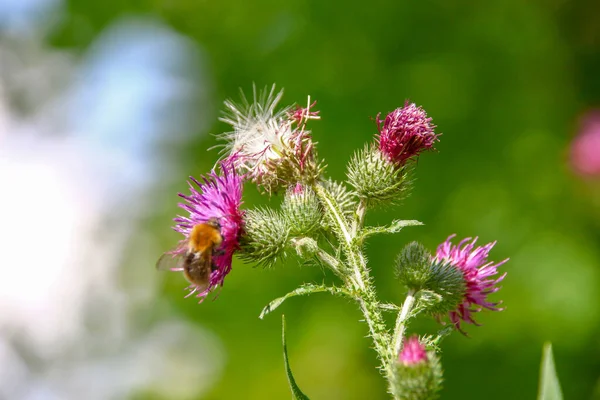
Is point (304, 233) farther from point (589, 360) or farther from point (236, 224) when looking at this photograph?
point (589, 360)

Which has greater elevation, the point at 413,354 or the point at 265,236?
the point at 265,236

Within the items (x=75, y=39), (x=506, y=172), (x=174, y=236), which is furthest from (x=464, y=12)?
(x=75, y=39)

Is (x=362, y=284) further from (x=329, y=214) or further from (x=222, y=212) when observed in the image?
(x=222, y=212)

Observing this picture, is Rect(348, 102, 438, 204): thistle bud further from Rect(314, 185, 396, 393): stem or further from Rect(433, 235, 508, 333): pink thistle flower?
Rect(433, 235, 508, 333): pink thistle flower

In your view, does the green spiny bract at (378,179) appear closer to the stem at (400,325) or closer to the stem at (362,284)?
the stem at (362,284)

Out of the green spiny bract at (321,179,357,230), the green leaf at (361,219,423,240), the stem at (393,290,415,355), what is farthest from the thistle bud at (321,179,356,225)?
the stem at (393,290,415,355)

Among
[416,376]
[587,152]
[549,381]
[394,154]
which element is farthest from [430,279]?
[587,152]

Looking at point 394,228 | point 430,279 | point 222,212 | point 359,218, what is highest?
point 222,212
